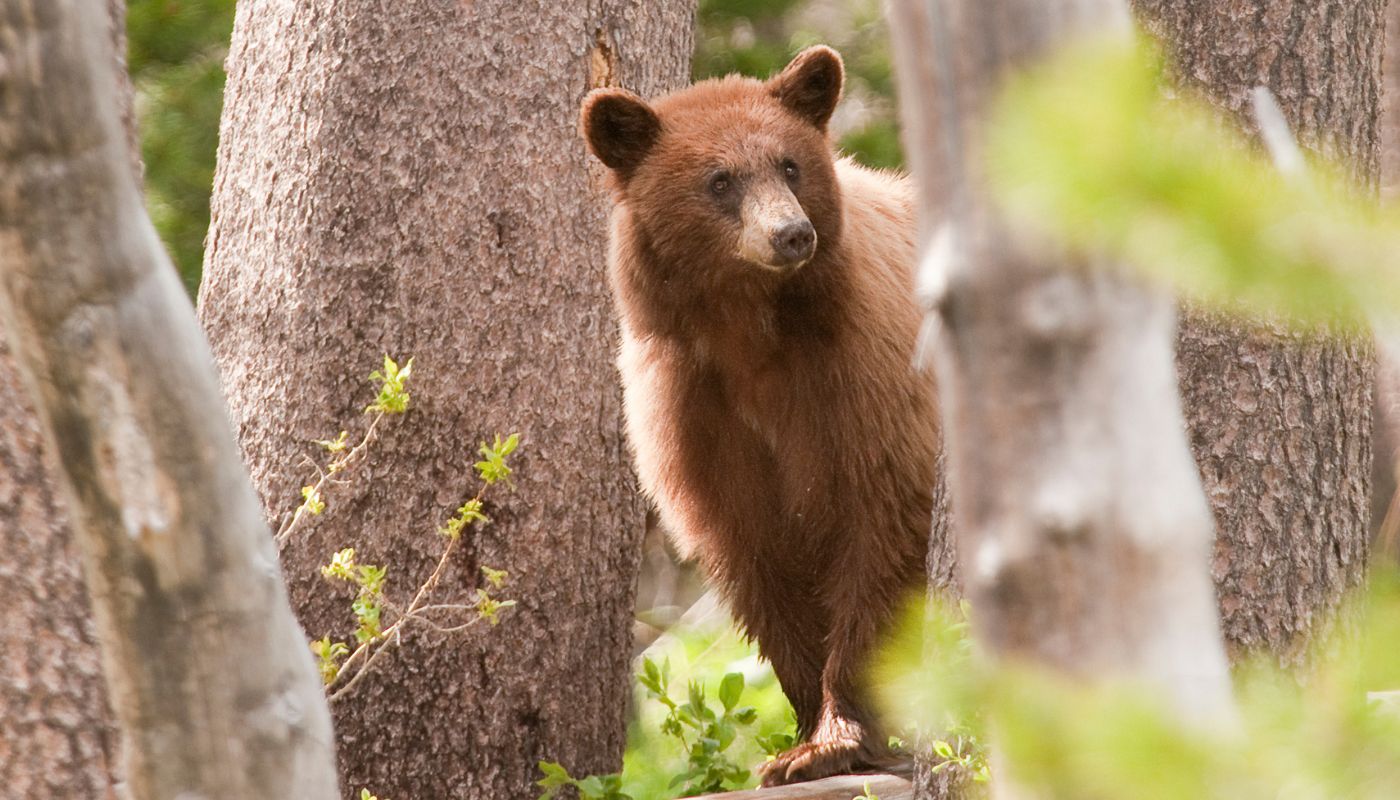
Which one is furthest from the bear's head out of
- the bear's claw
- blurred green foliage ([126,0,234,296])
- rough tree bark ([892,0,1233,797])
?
blurred green foliage ([126,0,234,296])

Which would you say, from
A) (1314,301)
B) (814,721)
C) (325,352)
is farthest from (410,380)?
(1314,301)

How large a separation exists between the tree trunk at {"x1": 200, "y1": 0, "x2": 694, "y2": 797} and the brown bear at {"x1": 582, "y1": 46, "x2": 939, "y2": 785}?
0.27 meters

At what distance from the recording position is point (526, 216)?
509cm

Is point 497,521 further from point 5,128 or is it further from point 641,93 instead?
point 5,128

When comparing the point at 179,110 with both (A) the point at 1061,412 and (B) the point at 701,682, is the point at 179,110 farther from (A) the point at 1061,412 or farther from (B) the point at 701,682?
(A) the point at 1061,412

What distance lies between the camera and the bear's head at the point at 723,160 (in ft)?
16.3

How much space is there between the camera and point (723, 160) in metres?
5.06

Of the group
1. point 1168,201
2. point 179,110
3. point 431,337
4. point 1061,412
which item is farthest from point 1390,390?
point 179,110

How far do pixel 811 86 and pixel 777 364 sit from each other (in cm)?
103

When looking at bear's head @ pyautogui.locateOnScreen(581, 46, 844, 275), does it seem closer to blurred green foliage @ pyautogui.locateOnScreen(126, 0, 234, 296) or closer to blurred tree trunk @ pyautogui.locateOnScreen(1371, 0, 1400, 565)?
blurred tree trunk @ pyautogui.locateOnScreen(1371, 0, 1400, 565)

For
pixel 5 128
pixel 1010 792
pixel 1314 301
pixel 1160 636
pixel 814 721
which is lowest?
pixel 814 721

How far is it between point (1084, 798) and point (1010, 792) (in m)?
0.22

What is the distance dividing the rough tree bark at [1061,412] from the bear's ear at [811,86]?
3.82m

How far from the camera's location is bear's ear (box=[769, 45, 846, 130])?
17.2 feet
